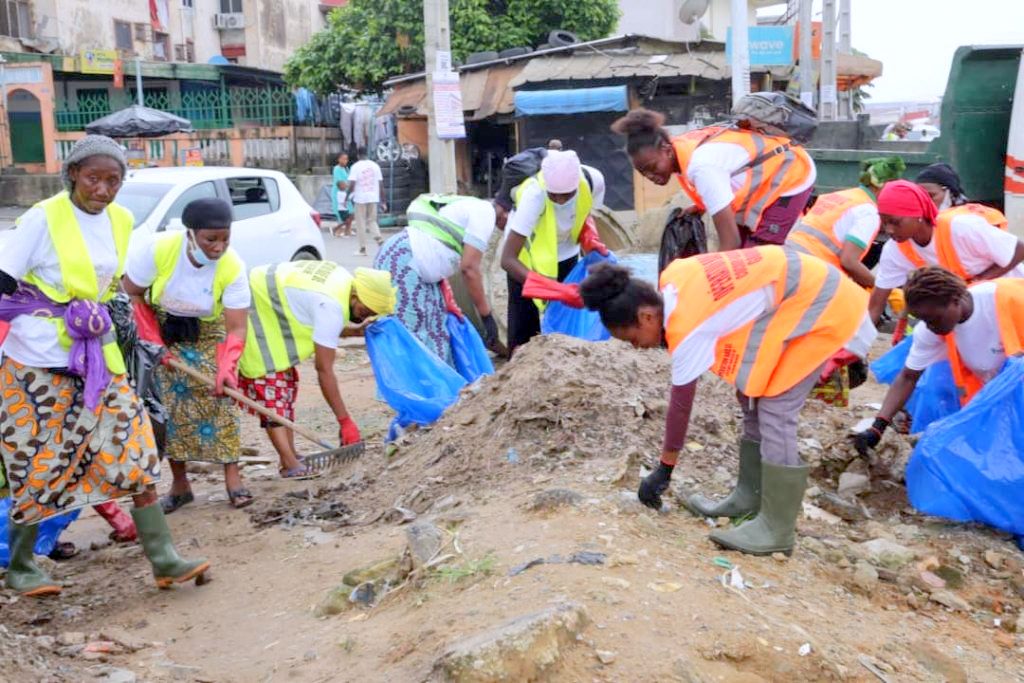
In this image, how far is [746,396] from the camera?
364 centimetres

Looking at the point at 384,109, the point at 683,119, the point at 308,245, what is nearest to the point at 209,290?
the point at 308,245

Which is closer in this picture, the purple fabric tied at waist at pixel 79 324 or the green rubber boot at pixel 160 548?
the purple fabric tied at waist at pixel 79 324

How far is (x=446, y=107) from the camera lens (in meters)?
10.6

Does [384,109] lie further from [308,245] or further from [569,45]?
[308,245]

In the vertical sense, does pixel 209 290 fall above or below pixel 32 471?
above

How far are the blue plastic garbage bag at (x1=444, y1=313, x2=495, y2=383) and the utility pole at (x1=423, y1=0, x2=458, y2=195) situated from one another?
4.67 metres

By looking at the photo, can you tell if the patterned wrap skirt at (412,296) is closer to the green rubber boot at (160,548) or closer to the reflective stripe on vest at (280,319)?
the reflective stripe on vest at (280,319)

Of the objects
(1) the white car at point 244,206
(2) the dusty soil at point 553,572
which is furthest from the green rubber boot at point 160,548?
(1) the white car at point 244,206

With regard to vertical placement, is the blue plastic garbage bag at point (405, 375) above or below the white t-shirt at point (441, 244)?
below

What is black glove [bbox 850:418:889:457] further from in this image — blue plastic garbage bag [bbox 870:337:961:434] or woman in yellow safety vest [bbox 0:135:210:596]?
woman in yellow safety vest [bbox 0:135:210:596]

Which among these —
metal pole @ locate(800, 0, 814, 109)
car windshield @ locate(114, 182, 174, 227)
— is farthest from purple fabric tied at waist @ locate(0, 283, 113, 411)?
metal pole @ locate(800, 0, 814, 109)

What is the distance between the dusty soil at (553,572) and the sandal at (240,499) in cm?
6

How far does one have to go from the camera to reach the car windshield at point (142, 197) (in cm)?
924

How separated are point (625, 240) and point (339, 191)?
450 inches
